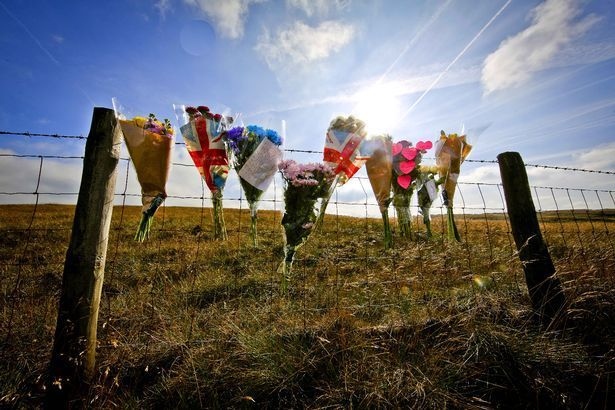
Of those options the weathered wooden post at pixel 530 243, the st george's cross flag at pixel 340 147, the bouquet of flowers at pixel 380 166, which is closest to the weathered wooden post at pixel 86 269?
the st george's cross flag at pixel 340 147

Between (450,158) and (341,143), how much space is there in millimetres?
1330

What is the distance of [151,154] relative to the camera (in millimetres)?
2764

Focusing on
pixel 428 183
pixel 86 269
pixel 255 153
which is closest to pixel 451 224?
pixel 428 183

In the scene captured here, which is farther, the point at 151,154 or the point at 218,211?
the point at 218,211

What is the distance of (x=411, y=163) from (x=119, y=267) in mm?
5901

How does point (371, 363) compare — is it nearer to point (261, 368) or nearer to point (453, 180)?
point (261, 368)

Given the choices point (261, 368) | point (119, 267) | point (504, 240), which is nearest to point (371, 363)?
point (261, 368)

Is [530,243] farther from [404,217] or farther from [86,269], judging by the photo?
[86,269]

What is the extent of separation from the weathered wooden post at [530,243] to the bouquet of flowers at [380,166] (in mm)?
1291

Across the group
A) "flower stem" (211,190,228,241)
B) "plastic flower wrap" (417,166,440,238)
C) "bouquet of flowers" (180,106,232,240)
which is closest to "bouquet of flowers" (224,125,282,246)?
"bouquet of flowers" (180,106,232,240)

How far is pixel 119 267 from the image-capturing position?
21.4 feet

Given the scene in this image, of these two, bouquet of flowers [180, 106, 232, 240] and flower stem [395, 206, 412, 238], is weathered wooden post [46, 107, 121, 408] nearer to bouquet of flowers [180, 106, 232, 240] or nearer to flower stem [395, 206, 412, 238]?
bouquet of flowers [180, 106, 232, 240]

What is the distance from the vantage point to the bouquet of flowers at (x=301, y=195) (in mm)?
3139

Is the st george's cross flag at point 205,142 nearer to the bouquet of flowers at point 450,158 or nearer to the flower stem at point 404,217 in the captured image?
the flower stem at point 404,217
